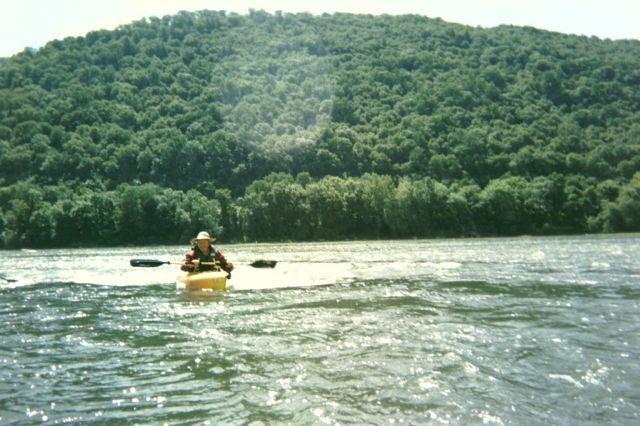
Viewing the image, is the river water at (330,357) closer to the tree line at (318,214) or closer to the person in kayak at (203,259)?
the person in kayak at (203,259)

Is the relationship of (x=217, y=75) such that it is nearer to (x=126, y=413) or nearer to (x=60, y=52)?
(x=60, y=52)

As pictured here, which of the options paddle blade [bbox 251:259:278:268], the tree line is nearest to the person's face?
paddle blade [bbox 251:259:278:268]

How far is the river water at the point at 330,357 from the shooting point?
7.12 m

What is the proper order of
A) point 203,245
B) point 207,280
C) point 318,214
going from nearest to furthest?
point 207,280 < point 203,245 < point 318,214

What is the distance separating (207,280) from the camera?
63.8 feet

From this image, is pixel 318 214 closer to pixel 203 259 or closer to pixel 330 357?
pixel 203 259

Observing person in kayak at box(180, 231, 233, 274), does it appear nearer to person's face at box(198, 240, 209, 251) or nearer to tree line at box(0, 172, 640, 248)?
person's face at box(198, 240, 209, 251)

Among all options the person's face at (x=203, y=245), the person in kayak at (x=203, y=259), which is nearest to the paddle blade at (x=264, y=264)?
the person in kayak at (x=203, y=259)

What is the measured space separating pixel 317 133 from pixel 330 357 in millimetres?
121690

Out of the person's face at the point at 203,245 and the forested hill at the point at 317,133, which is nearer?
the person's face at the point at 203,245

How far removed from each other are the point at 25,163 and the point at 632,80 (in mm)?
114552

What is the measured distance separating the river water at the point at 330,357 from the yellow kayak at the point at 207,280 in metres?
0.74

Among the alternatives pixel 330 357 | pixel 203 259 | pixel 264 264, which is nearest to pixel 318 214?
pixel 264 264

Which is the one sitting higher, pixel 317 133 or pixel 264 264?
pixel 317 133
